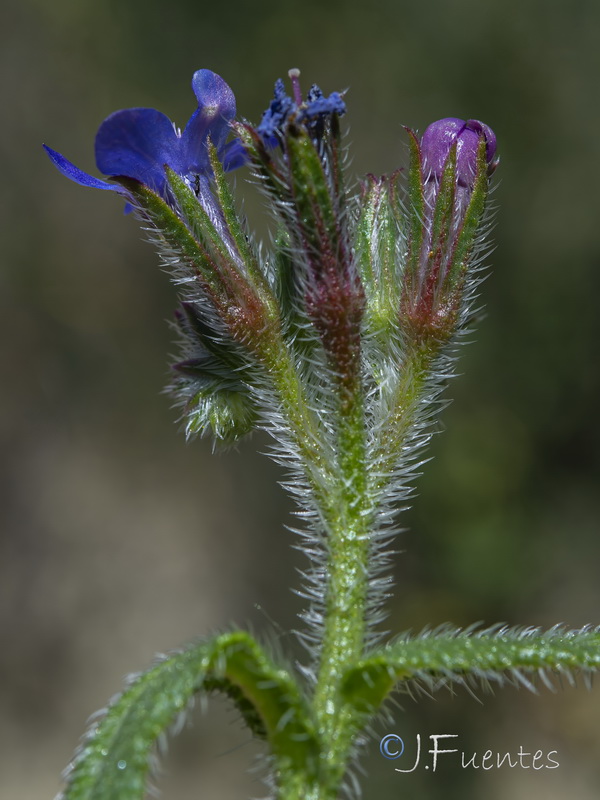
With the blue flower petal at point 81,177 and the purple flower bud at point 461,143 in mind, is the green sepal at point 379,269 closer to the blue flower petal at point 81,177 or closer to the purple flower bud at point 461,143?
the purple flower bud at point 461,143

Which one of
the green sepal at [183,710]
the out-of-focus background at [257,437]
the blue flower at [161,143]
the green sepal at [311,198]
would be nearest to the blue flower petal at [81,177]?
the blue flower at [161,143]

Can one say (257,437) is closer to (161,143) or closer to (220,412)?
(220,412)

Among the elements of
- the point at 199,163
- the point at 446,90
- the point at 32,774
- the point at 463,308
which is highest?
the point at 446,90

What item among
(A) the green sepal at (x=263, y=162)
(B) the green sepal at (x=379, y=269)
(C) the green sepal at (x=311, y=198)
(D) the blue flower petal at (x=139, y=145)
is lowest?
(B) the green sepal at (x=379, y=269)

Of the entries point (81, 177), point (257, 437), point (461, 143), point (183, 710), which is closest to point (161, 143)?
point (81, 177)

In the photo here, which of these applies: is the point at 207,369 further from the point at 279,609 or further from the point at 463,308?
the point at 279,609

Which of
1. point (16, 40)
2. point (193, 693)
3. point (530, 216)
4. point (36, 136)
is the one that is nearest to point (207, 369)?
point (193, 693)
